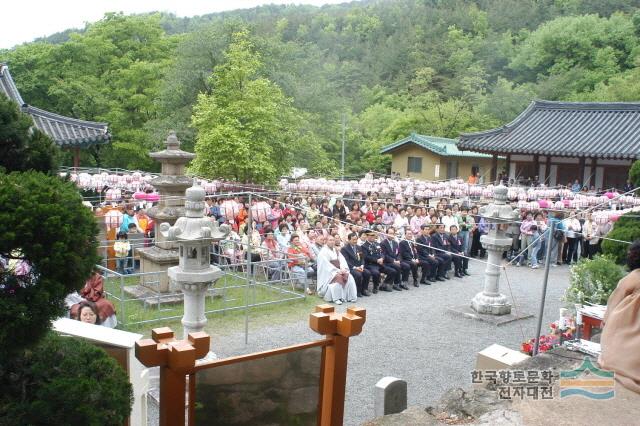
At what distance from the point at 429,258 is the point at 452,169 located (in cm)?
1993

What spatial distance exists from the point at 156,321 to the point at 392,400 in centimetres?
620

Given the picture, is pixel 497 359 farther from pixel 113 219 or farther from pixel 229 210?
pixel 229 210

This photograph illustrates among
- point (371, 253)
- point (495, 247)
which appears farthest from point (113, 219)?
point (495, 247)

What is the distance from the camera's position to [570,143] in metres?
24.2

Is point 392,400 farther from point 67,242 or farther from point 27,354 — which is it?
point 67,242

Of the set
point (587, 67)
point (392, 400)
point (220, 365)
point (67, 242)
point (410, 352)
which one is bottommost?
point (410, 352)

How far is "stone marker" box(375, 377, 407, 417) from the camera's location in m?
5.57

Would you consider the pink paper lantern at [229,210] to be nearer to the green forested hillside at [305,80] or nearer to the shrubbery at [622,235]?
the green forested hillside at [305,80]

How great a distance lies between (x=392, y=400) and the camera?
5.62 m

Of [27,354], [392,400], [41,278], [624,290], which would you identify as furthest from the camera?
[392,400]

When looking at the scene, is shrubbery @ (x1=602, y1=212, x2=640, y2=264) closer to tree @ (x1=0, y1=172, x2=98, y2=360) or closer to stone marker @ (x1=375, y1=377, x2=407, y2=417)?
stone marker @ (x1=375, y1=377, x2=407, y2=417)

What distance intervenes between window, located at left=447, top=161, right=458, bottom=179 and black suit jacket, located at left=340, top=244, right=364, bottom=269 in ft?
69.3

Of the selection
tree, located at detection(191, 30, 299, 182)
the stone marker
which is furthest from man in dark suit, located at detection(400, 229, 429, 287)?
the stone marker

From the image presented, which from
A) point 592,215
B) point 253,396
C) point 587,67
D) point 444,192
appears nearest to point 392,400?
point 253,396
